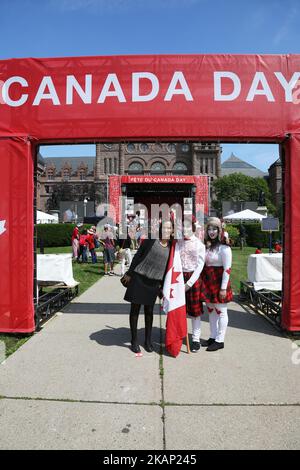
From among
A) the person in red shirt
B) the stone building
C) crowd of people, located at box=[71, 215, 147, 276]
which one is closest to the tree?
the stone building

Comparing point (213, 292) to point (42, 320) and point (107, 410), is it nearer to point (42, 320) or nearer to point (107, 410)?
point (107, 410)

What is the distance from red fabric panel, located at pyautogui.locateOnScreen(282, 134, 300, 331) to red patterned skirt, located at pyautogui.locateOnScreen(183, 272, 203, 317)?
1546 millimetres

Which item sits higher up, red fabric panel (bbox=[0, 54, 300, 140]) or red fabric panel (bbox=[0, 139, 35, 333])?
red fabric panel (bbox=[0, 54, 300, 140])

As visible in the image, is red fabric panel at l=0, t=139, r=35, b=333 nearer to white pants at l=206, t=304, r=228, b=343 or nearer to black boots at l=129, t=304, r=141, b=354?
black boots at l=129, t=304, r=141, b=354

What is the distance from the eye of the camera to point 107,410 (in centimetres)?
313

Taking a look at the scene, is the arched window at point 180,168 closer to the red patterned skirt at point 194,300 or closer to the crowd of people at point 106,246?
the crowd of people at point 106,246

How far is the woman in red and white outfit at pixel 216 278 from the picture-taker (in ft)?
14.8

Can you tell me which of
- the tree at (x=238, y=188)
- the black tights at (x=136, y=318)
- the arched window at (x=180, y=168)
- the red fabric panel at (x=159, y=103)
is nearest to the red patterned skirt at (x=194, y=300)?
the black tights at (x=136, y=318)

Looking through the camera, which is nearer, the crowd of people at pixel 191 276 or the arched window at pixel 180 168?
the crowd of people at pixel 191 276

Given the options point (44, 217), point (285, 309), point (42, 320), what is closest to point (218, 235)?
point (285, 309)

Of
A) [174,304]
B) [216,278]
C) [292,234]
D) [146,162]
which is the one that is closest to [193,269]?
[216,278]

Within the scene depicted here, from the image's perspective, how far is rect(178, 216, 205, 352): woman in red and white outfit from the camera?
15.0 ft

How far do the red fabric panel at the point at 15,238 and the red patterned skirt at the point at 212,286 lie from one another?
8.67ft
